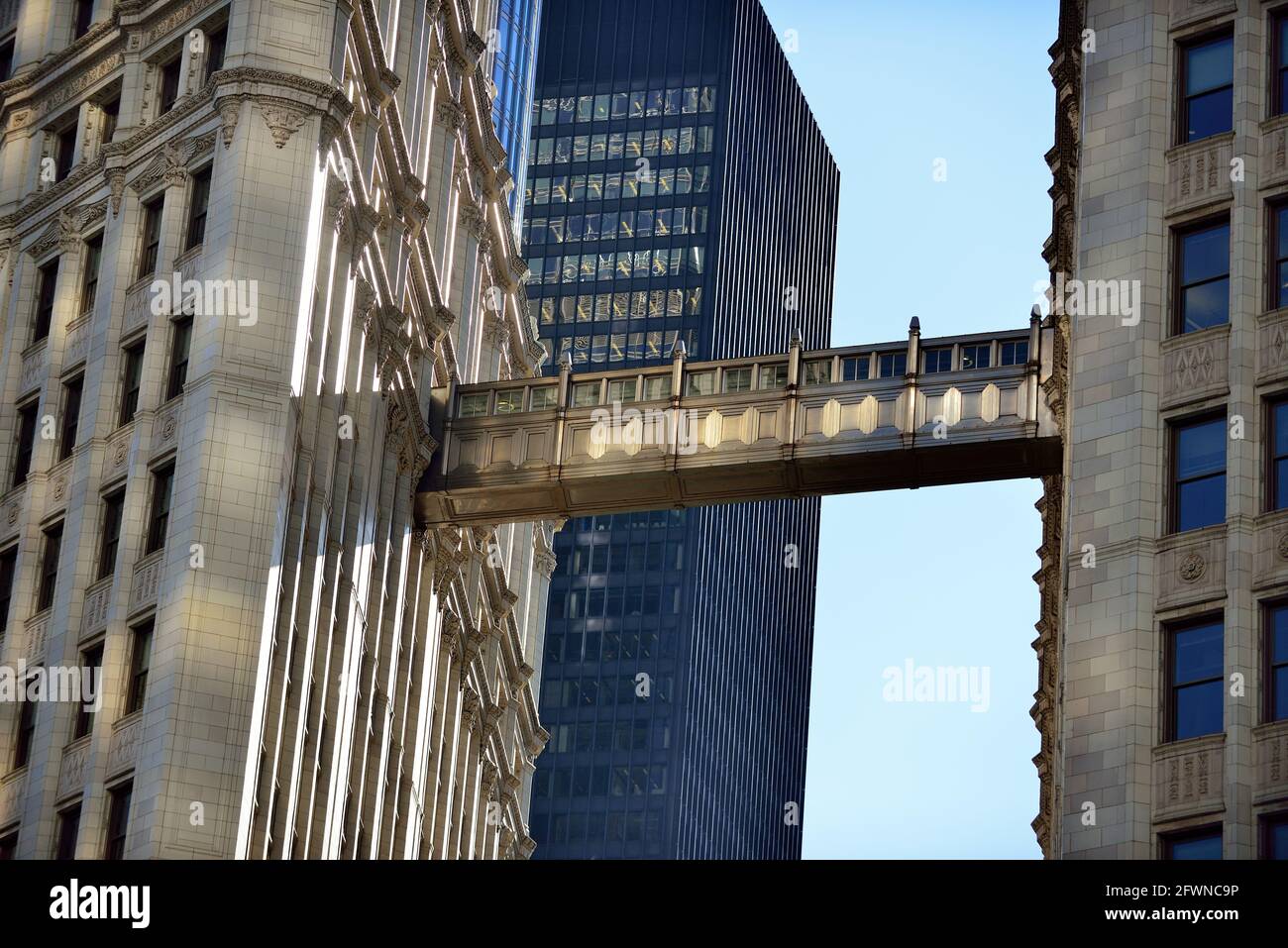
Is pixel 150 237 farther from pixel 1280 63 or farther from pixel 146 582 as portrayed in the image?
pixel 1280 63

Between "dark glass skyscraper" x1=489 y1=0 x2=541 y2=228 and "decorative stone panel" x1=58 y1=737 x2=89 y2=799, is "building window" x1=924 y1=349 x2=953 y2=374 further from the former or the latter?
"dark glass skyscraper" x1=489 y1=0 x2=541 y2=228

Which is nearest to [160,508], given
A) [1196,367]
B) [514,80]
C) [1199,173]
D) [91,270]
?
[91,270]

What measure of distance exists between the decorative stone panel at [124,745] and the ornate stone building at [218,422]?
0.07m

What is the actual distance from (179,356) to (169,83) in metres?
9.59

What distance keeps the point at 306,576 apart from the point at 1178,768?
2318cm

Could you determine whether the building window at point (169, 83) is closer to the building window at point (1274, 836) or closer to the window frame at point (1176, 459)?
the window frame at point (1176, 459)

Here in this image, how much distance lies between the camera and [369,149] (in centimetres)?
7406

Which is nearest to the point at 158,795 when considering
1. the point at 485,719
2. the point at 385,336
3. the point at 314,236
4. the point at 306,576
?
the point at 306,576

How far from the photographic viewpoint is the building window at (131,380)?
67.6 metres

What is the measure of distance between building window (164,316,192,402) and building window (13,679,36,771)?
27.8 ft

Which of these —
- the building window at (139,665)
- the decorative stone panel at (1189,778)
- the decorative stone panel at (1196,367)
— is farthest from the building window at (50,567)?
the decorative stone panel at (1189,778)

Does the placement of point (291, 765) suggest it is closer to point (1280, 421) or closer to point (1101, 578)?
point (1101, 578)

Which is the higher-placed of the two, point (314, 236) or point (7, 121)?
point (7, 121)

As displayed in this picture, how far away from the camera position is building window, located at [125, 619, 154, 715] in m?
62.8
